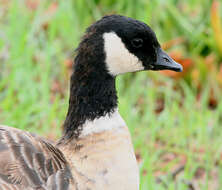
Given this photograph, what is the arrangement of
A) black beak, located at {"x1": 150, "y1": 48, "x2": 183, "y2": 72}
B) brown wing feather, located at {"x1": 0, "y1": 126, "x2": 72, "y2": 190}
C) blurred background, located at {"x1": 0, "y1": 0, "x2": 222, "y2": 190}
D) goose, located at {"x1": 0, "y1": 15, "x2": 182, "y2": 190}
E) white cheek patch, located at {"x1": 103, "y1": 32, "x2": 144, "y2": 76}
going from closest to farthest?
1. brown wing feather, located at {"x1": 0, "y1": 126, "x2": 72, "y2": 190}
2. goose, located at {"x1": 0, "y1": 15, "x2": 182, "y2": 190}
3. white cheek patch, located at {"x1": 103, "y1": 32, "x2": 144, "y2": 76}
4. black beak, located at {"x1": 150, "y1": 48, "x2": 183, "y2": 72}
5. blurred background, located at {"x1": 0, "y1": 0, "x2": 222, "y2": 190}

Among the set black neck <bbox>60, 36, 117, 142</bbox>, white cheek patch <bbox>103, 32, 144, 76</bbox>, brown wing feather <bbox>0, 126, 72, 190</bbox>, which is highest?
white cheek patch <bbox>103, 32, 144, 76</bbox>

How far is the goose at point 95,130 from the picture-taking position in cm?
252

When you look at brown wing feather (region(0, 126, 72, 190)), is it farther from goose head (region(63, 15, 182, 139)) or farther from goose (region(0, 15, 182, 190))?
goose head (region(63, 15, 182, 139))

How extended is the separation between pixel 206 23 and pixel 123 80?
1008 millimetres

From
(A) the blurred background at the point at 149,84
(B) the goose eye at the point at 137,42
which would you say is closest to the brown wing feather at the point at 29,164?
(B) the goose eye at the point at 137,42

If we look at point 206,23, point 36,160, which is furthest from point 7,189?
point 206,23

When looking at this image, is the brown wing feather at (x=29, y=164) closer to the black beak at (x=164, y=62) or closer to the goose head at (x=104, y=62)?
the goose head at (x=104, y=62)

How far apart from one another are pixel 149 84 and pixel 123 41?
197 centimetres

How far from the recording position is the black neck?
2.69m

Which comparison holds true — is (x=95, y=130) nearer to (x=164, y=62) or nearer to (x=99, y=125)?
(x=99, y=125)

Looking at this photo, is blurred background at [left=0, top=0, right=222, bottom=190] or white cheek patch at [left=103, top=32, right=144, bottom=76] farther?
blurred background at [left=0, top=0, right=222, bottom=190]

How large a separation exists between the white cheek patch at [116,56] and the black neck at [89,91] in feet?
0.10

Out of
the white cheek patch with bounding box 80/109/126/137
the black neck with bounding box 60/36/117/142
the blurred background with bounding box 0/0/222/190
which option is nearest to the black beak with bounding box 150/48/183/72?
the black neck with bounding box 60/36/117/142

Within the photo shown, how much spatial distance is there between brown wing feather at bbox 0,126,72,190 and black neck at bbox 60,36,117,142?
0.23 metres
